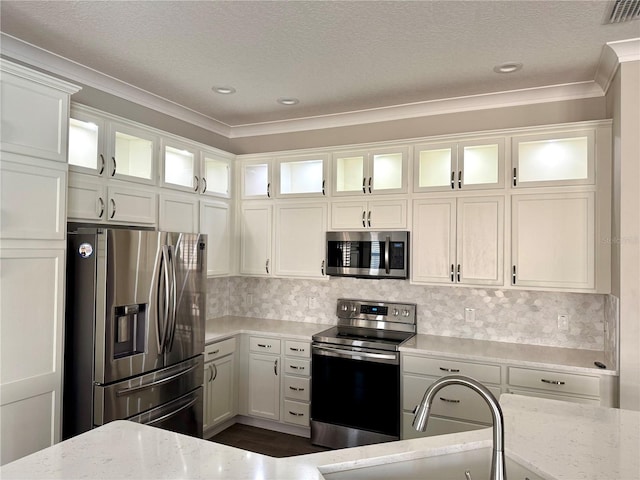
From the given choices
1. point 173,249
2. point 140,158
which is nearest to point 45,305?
point 173,249

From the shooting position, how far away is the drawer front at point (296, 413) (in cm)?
377

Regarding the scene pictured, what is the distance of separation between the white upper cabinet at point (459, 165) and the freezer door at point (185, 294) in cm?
181

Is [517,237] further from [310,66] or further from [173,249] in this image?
[173,249]

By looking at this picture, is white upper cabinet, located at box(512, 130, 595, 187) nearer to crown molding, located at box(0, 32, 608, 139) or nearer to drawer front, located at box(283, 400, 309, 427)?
crown molding, located at box(0, 32, 608, 139)

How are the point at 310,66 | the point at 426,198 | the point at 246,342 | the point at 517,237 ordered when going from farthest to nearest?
the point at 246,342 → the point at 426,198 → the point at 517,237 → the point at 310,66

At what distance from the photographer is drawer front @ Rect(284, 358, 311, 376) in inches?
148

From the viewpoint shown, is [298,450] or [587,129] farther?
[298,450]

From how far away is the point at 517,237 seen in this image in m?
3.26

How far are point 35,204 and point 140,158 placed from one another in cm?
113

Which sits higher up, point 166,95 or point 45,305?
point 166,95

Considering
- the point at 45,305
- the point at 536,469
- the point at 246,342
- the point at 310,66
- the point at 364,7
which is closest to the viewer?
the point at 536,469

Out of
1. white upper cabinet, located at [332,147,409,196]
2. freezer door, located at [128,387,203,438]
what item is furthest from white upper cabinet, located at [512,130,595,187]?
freezer door, located at [128,387,203,438]

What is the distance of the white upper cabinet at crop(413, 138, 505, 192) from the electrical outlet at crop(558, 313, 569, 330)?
3.66 feet

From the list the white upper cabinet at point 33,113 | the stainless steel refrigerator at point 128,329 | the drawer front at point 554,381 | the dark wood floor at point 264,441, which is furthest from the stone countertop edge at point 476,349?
the white upper cabinet at point 33,113
